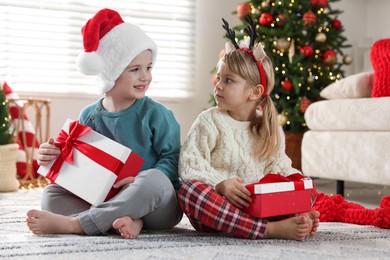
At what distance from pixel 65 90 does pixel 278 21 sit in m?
1.46

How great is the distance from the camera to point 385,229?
82.7 inches

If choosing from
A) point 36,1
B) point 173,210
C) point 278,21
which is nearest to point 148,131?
point 173,210

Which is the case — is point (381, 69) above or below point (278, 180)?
above

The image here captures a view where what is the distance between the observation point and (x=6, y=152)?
3.35m

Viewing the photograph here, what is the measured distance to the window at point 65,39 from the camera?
4176mm

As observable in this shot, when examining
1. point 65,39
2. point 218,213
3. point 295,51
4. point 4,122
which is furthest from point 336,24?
point 218,213

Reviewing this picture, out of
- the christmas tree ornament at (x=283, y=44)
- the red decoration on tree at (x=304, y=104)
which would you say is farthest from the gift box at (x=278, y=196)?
the christmas tree ornament at (x=283, y=44)

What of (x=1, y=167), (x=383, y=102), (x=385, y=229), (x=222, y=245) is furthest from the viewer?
(x=1, y=167)

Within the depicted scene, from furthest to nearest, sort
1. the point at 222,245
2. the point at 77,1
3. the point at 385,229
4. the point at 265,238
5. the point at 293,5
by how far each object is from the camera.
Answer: the point at 77,1 < the point at 293,5 < the point at 385,229 < the point at 265,238 < the point at 222,245

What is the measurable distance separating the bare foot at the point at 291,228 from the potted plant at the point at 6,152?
1.94m

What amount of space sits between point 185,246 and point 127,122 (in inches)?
19.2

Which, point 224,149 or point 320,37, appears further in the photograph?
point 320,37

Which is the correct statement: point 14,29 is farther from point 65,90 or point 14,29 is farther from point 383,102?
point 383,102

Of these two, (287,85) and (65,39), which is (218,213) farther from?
(65,39)
